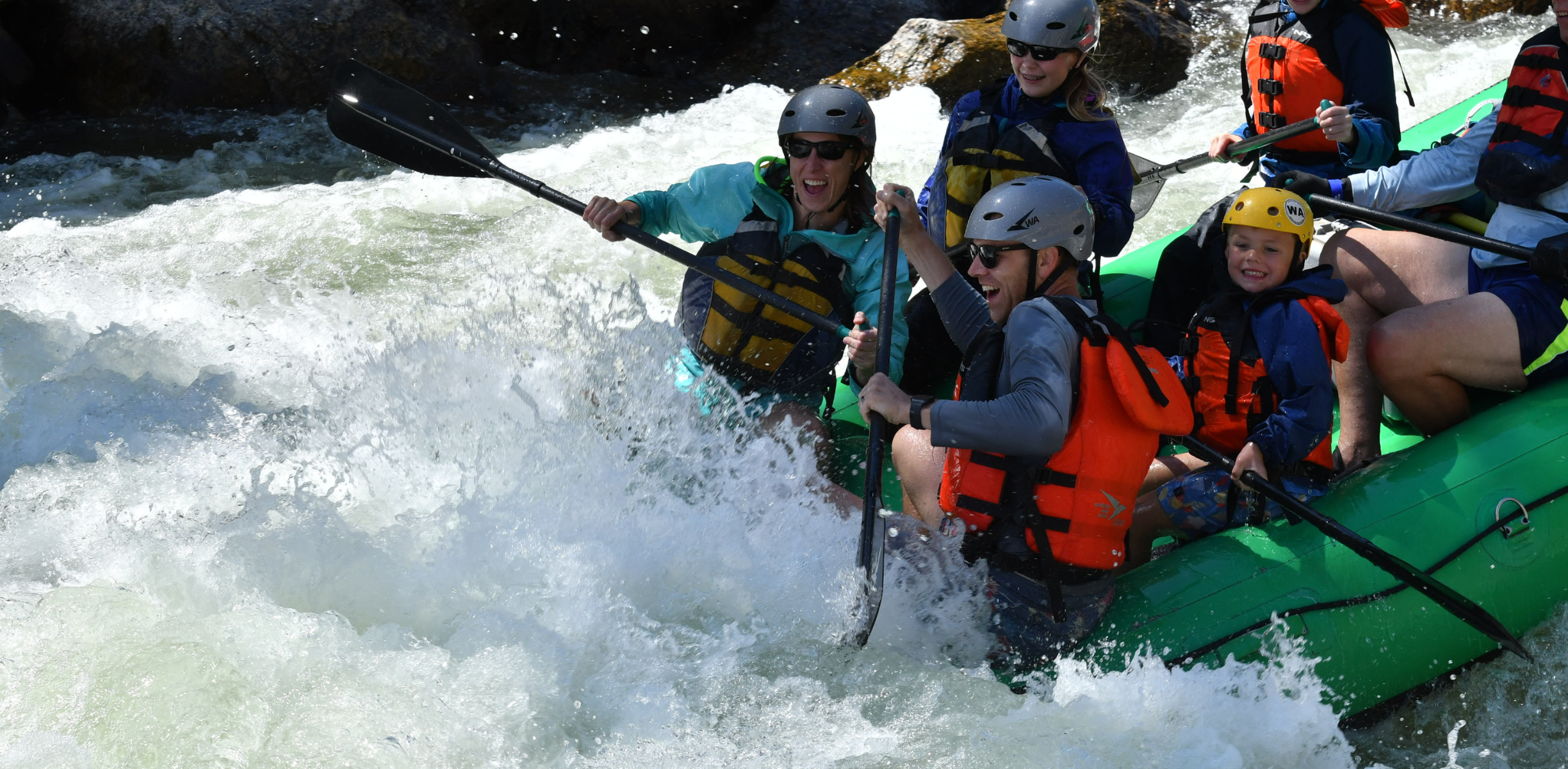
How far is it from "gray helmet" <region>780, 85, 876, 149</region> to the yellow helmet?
37.8 inches

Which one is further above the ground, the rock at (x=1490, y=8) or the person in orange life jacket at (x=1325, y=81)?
the person in orange life jacket at (x=1325, y=81)

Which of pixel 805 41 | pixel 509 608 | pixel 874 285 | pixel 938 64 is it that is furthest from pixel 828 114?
pixel 805 41

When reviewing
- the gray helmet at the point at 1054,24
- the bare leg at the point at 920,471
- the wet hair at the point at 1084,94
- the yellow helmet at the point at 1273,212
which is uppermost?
the gray helmet at the point at 1054,24

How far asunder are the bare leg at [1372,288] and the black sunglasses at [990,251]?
1.15 metres

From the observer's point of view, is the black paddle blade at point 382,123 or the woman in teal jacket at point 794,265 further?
the black paddle blade at point 382,123

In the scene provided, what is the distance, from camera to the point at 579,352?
138 inches

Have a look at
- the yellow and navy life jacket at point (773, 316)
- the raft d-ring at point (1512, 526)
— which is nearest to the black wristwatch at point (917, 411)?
the yellow and navy life jacket at point (773, 316)

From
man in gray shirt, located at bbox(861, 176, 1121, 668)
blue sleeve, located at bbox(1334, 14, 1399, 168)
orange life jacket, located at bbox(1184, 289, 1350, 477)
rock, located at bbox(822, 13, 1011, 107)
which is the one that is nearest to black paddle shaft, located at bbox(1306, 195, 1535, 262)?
blue sleeve, located at bbox(1334, 14, 1399, 168)

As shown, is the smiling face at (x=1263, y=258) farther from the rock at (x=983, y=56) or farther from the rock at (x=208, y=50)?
the rock at (x=208, y=50)

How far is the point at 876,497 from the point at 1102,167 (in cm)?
118

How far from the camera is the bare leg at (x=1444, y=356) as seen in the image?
10.5ft

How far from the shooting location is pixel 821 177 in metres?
3.31

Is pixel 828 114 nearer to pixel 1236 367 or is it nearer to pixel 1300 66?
pixel 1236 367

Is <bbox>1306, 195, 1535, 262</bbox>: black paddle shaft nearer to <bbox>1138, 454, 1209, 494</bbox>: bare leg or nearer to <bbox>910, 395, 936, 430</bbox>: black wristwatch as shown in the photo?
<bbox>1138, 454, 1209, 494</bbox>: bare leg
